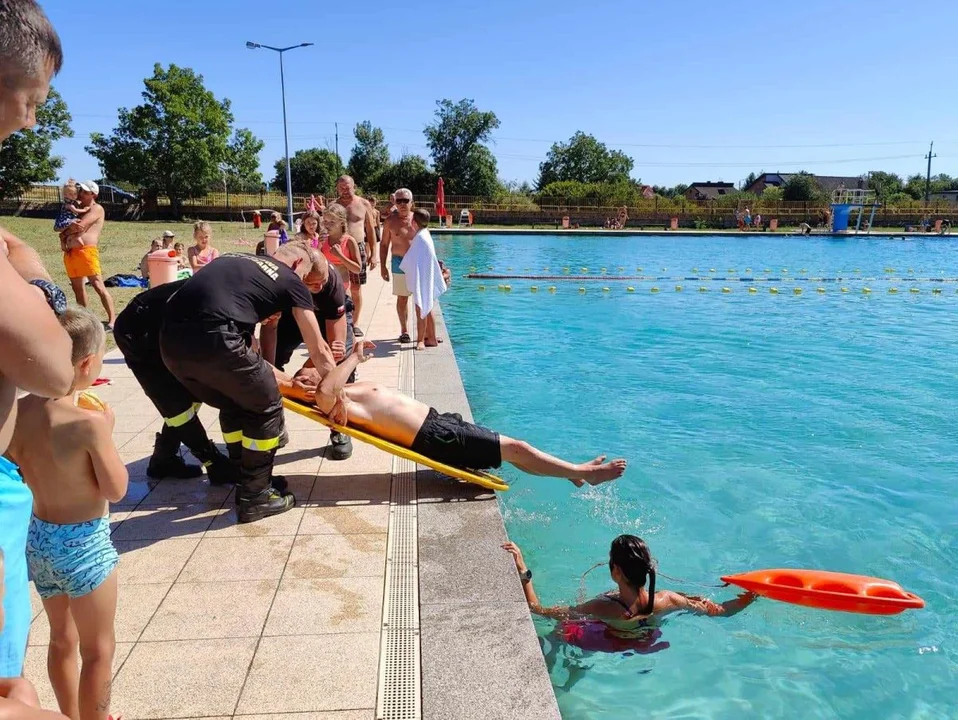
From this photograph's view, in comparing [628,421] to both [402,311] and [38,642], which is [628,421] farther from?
[38,642]

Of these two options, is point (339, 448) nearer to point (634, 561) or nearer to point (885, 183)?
point (634, 561)

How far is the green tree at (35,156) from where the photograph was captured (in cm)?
4366

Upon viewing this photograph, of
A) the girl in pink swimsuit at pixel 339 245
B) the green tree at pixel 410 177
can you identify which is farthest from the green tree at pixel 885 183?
the girl in pink swimsuit at pixel 339 245

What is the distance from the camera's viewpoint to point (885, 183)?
79.5m

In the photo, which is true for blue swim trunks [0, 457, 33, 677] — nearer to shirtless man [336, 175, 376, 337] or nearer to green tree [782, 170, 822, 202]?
shirtless man [336, 175, 376, 337]

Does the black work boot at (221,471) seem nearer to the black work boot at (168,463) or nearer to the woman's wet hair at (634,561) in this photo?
the black work boot at (168,463)

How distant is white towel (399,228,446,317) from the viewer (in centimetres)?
903

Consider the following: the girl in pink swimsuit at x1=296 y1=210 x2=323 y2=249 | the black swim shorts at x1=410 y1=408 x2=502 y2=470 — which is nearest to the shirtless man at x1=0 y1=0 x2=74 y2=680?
the black swim shorts at x1=410 y1=408 x2=502 y2=470

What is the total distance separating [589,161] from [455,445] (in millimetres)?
70803

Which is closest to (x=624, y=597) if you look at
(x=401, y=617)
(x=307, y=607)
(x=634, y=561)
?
(x=634, y=561)

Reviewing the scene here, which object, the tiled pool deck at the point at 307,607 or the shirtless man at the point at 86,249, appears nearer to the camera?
the tiled pool deck at the point at 307,607

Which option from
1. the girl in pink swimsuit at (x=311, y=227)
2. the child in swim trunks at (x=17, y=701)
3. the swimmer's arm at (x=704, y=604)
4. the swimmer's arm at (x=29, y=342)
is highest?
the girl in pink swimsuit at (x=311, y=227)

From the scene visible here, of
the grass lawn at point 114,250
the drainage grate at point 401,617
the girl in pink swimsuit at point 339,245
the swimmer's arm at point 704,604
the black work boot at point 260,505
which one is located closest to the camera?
the drainage grate at point 401,617

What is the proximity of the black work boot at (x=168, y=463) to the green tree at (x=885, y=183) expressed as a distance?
7804 cm
